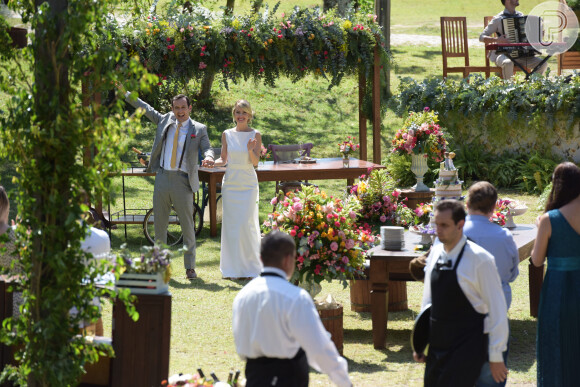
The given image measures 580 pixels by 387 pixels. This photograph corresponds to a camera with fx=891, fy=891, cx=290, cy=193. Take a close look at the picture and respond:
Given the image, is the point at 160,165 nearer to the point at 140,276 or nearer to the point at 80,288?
the point at 140,276

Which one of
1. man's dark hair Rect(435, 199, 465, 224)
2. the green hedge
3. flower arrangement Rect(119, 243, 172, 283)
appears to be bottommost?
flower arrangement Rect(119, 243, 172, 283)

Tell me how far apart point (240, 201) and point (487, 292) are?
531cm

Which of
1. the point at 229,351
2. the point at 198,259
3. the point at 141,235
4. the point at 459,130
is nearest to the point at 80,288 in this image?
the point at 229,351

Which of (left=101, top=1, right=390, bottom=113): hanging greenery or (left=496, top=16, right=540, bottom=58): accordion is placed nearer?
(left=101, top=1, right=390, bottom=113): hanging greenery

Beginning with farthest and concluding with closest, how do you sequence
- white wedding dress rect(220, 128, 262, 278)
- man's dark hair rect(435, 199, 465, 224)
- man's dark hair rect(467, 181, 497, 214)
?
white wedding dress rect(220, 128, 262, 278), man's dark hair rect(467, 181, 497, 214), man's dark hair rect(435, 199, 465, 224)

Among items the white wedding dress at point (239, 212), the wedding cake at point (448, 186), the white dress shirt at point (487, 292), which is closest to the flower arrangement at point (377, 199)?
the white wedding dress at point (239, 212)

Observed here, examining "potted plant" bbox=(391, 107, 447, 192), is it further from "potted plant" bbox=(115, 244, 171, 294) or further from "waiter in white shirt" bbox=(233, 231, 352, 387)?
"waiter in white shirt" bbox=(233, 231, 352, 387)

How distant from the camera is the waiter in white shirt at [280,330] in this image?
12.6 ft

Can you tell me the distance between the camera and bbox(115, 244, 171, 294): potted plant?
5.08 metres

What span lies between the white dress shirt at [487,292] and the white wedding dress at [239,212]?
5106 mm

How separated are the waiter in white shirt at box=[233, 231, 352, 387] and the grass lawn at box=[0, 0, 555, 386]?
0.87 meters

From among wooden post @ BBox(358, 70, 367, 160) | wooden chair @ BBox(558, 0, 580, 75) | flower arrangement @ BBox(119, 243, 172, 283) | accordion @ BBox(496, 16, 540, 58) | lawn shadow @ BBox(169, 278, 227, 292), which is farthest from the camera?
wooden chair @ BBox(558, 0, 580, 75)

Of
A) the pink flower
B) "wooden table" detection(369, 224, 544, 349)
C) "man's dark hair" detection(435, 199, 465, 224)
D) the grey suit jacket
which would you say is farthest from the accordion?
"man's dark hair" detection(435, 199, 465, 224)

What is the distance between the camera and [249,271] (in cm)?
965
